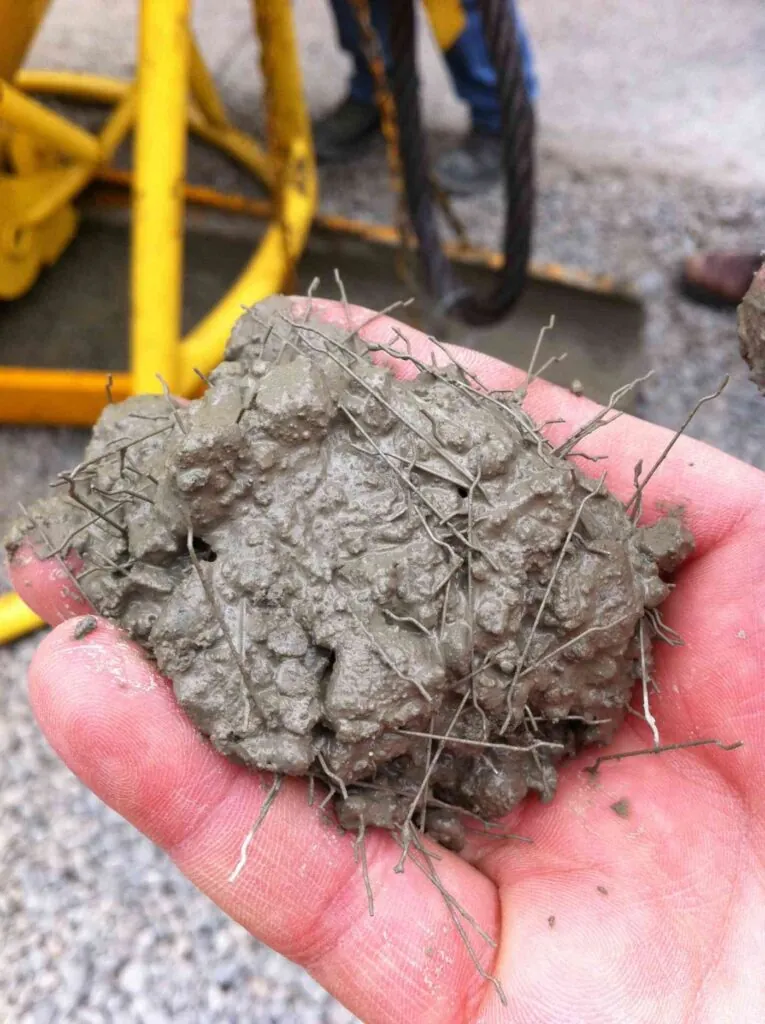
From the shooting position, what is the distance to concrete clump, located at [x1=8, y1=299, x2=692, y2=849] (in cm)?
94

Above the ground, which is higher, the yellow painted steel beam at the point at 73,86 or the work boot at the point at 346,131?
the yellow painted steel beam at the point at 73,86

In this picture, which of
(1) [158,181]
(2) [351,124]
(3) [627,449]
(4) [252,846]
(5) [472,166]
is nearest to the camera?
(4) [252,846]

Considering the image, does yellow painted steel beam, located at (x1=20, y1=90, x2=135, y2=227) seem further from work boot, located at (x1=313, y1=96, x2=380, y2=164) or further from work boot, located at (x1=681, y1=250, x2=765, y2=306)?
work boot, located at (x1=681, y1=250, x2=765, y2=306)

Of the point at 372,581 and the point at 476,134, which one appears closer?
the point at 372,581

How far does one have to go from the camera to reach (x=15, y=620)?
172 centimetres

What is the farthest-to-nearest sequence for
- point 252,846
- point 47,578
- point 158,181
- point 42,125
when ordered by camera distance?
point 42,125 < point 158,181 < point 47,578 < point 252,846

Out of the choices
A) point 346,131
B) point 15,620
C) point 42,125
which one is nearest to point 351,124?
point 346,131

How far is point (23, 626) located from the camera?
68.2 inches

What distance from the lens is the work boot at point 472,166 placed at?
2938 millimetres

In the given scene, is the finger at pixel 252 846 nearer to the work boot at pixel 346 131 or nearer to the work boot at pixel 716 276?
the work boot at pixel 716 276

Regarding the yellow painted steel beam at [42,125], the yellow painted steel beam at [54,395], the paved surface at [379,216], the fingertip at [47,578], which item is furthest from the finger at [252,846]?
the yellow painted steel beam at [42,125]

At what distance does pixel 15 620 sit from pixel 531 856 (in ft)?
3.87

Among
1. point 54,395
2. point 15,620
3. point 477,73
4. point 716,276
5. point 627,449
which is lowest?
point 15,620

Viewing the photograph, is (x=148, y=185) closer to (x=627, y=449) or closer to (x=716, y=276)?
(x=627, y=449)
